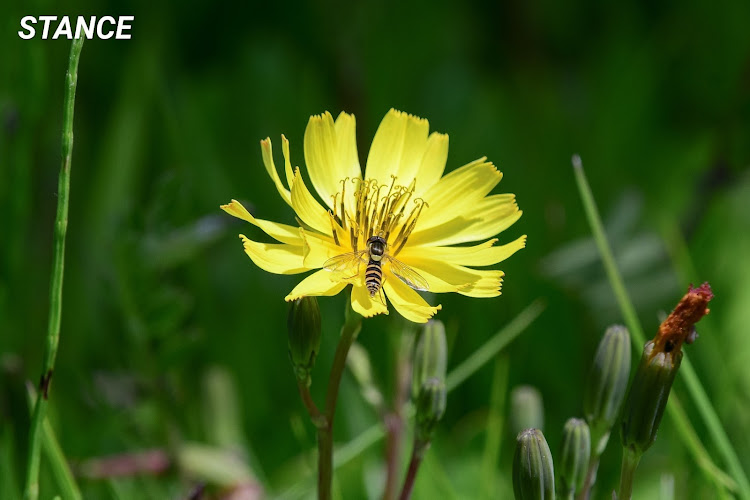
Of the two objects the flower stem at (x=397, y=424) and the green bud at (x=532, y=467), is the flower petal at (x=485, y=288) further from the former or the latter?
the flower stem at (x=397, y=424)

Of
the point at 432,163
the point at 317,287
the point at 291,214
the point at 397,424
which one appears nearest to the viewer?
the point at 317,287

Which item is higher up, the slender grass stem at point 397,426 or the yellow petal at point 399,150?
the yellow petal at point 399,150

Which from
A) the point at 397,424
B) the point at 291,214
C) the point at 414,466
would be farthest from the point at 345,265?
the point at 291,214

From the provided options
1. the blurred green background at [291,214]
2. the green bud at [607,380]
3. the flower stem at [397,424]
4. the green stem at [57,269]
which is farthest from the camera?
the blurred green background at [291,214]

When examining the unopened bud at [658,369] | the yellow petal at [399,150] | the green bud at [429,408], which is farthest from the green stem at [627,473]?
the yellow petal at [399,150]

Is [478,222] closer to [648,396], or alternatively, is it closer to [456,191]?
[456,191]

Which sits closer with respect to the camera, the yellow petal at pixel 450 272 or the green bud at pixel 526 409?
the yellow petal at pixel 450 272

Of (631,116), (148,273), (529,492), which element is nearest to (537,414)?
(529,492)

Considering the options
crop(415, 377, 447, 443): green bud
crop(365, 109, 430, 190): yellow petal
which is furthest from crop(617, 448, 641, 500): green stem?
crop(365, 109, 430, 190): yellow petal
